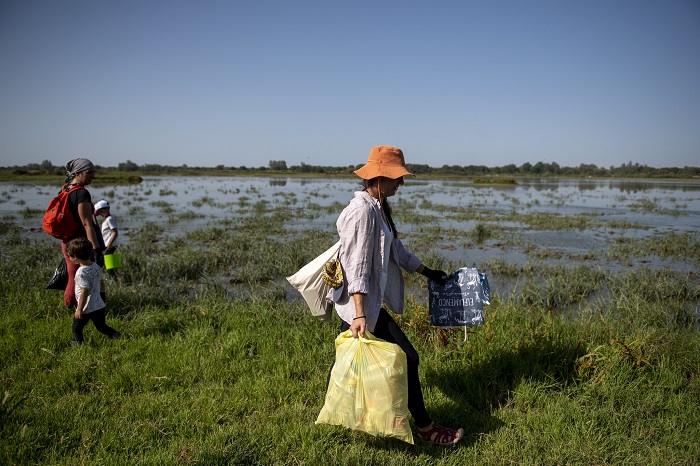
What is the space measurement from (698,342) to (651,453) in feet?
6.68

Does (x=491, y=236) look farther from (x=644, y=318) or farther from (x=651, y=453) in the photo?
(x=651, y=453)

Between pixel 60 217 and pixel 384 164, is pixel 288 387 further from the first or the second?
pixel 60 217

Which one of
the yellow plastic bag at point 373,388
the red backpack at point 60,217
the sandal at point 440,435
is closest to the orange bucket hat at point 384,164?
the yellow plastic bag at point 373,388

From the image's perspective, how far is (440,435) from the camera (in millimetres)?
2549

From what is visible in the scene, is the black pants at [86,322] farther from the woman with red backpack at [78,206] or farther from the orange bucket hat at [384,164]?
the orange bucket hat at [384,164]

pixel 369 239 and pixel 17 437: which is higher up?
pixel 369 239

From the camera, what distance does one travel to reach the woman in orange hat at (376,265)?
2.30 metres

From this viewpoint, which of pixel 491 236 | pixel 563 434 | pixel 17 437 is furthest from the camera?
pixel 491 236

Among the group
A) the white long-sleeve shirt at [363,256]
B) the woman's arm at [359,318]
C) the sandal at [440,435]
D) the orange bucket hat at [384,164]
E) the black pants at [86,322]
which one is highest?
the orange bucket hat at [384,164]

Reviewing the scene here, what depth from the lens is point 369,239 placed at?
2.31 metres

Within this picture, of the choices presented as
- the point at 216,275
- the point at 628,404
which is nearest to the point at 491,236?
the point at 216,275

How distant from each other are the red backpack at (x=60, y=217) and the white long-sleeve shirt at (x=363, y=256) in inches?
119

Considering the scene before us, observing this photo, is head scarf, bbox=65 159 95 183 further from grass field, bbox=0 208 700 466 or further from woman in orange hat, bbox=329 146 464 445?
woman in orange hat, bbox=329 146 464 445

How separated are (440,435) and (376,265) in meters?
1.18
